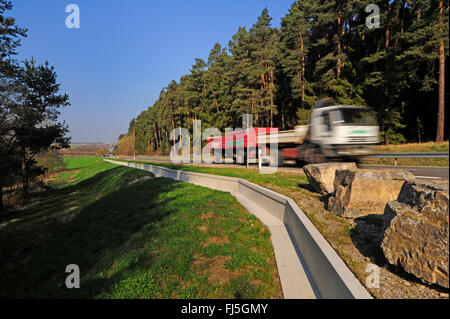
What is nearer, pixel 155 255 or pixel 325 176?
pixel 155 255

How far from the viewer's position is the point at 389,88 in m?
5.54

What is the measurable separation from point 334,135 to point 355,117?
4.02 ft

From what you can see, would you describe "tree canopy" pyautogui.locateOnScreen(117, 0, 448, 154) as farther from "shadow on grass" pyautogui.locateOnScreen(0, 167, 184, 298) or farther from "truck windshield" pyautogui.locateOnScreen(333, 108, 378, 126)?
"shadow on grass" pyautogui.locateOnScreen(0, 167, 184, 298)

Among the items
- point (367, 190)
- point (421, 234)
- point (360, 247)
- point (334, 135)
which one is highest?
point (334, 135)

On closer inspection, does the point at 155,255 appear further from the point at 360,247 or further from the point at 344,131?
the point at 344,131

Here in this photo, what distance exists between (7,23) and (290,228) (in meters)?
25.3

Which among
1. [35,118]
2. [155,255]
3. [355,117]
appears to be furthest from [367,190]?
[35,118]

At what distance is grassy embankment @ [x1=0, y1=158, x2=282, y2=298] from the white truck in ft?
13.0

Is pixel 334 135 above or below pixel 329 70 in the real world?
below

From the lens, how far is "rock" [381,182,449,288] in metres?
2.17

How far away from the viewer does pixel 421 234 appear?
7.67ft

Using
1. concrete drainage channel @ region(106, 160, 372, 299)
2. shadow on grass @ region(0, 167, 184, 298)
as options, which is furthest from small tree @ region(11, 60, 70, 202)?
concrete drainage channel @ region(106, 160, 372, 299)

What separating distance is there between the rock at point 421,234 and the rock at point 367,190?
4.58 ft
